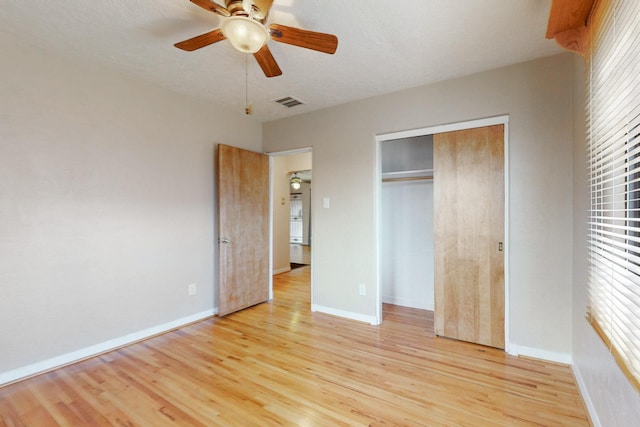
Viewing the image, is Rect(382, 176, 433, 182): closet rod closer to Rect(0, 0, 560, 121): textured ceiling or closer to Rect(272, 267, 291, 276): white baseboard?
Rect(0, 0, 560, 121): textured ceiling

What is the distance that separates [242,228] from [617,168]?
3.44 meters

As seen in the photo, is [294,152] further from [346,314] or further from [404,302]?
[404,302]

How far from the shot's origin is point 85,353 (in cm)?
260

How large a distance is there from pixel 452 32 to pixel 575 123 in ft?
3.88

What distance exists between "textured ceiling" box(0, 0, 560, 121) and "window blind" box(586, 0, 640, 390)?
67 centimetres

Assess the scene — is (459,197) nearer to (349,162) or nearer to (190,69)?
(349,162)

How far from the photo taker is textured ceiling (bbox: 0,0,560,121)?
6.28 ft

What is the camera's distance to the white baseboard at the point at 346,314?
11.1 feet

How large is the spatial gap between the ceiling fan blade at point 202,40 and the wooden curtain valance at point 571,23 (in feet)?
6.22

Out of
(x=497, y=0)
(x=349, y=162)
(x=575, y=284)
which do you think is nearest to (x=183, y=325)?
(x=349, y=162)

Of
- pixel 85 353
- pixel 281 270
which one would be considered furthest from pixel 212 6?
pixel 281 270

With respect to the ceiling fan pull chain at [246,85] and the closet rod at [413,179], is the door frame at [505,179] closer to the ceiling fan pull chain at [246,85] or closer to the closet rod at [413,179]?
the closet rod at [413,179]

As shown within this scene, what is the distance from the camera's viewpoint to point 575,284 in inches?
90.0

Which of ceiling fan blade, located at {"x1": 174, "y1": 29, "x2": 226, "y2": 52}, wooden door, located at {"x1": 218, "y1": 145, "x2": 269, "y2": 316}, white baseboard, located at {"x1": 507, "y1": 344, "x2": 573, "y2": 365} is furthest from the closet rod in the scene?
ceiling fan blade, located at {"x1": 174, "y1": 29, "x2": 226, "y2": 52}
